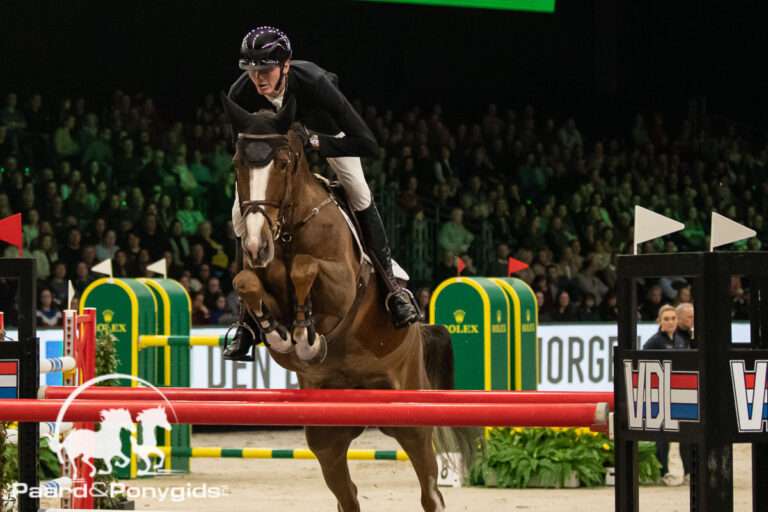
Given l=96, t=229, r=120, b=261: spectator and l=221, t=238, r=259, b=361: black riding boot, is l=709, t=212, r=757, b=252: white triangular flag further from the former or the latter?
l=96, t=229, r=120, b=261: spectator

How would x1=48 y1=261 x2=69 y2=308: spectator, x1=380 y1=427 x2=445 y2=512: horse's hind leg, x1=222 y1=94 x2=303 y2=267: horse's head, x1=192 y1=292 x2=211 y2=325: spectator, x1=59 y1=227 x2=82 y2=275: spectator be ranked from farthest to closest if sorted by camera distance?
1. x1=59 y1=227 x2=82 y2=275: spectator
2. x1=192 y1=292 x2=211 y2=325: spectator
3. x1=48 y1=261 x2=69 y2=308: spectator
4. x1=380 y1=427 x2=445 y2=512: horse's hind leg
5. x1=222 y1=94 x2=303 y2=267: horse's head

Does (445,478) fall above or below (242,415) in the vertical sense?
below

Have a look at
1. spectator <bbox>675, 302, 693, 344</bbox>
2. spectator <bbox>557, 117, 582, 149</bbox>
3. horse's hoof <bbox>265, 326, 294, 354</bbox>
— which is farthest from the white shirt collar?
spectator <bbox>557, 117, 582, 149</bbox>

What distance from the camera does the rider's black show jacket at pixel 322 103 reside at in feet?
15.1

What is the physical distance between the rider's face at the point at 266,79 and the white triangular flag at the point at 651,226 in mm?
1525

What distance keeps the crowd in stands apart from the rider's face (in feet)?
19.4

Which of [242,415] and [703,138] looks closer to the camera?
[242,415]

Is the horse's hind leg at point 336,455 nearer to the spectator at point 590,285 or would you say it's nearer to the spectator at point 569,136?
the spectator at point 590,285

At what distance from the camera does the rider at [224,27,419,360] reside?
447 centimetres

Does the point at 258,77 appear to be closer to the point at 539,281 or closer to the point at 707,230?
the point at 539,281

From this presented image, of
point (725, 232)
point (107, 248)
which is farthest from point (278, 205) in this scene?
point (107, 248)

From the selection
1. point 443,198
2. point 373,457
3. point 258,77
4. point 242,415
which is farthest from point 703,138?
point 242,415

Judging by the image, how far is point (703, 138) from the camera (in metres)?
17.8

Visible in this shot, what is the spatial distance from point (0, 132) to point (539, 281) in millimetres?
6300
